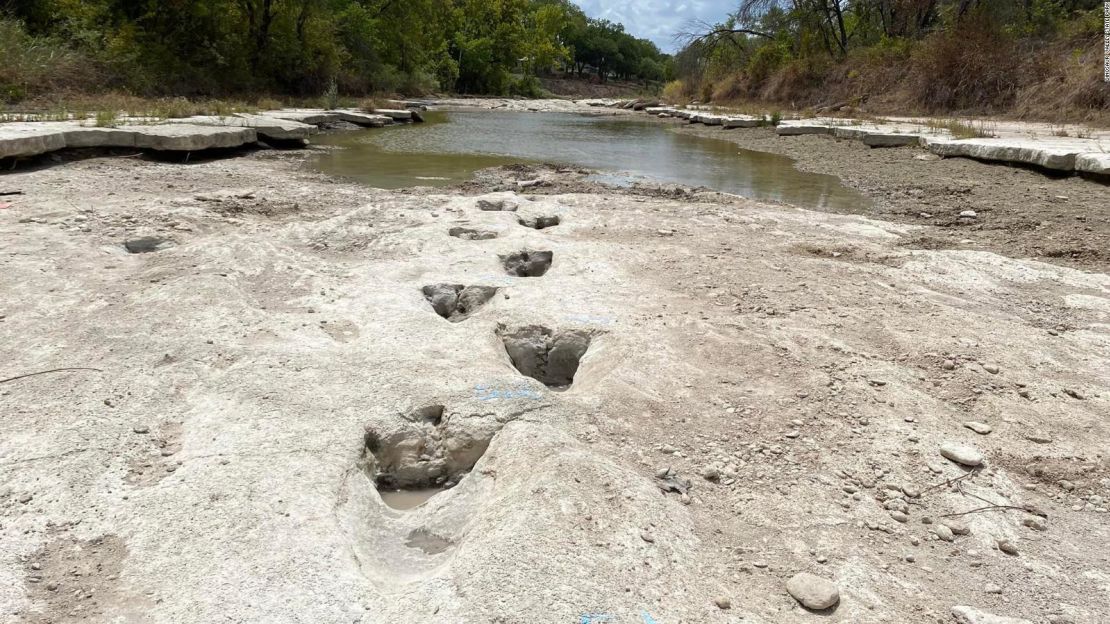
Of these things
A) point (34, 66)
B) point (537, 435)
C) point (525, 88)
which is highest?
point (525, 88)

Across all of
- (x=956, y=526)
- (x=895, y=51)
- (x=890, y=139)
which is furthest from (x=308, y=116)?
(x=895, y=51)

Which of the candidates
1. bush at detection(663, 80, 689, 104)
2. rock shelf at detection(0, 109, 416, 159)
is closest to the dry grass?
rock shelf at detection(0, 109, 416, 159)

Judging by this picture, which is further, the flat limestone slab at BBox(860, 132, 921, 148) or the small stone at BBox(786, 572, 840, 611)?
the flat limestone slab at BBox(860, 132, 921, 148)

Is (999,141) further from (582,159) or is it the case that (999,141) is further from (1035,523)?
(1035,523)

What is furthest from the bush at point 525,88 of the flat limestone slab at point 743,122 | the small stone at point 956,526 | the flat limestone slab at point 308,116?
the small stone at point 956,526

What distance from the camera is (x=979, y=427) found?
2531mm

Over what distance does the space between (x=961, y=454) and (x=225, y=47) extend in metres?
22.5

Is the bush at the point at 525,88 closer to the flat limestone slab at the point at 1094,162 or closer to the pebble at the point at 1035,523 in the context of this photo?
the flat limestone slab at the point at 1094,162

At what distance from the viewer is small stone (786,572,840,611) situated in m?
1.69

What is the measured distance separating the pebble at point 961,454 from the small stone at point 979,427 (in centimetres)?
16

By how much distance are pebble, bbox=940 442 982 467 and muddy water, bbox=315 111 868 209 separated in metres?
4.98

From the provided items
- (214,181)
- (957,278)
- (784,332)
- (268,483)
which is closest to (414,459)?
(268,483)

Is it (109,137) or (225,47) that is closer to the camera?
(109,137)

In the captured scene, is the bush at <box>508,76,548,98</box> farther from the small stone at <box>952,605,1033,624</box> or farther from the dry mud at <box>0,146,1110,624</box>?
the small stone at <box>952,605,1033,624</box>
